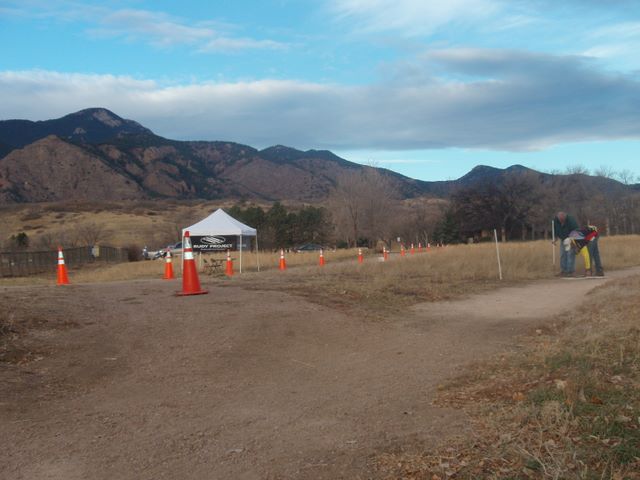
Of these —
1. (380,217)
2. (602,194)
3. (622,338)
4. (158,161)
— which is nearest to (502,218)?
(380,217)

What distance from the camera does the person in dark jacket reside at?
16.4 meters

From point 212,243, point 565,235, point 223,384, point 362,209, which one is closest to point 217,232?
point 212,243

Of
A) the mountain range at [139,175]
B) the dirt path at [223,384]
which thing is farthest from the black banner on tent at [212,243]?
the mountain range at [139,175]

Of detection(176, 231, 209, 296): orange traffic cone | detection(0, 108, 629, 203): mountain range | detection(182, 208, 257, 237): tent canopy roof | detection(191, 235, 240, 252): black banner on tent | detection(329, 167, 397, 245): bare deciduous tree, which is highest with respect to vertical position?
detection(0, 108, 629, 203): mountain range

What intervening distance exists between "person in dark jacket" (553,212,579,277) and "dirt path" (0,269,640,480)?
6519 millimetres

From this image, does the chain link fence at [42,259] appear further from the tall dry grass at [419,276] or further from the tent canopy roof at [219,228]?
the tent canopy roof at [219,228]

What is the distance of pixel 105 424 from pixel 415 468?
7.95 feet

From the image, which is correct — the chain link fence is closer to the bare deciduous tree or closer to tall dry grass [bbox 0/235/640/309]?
tall dry grass [bbox 0/235/640/309]

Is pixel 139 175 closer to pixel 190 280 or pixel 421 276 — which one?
pixel 421 276

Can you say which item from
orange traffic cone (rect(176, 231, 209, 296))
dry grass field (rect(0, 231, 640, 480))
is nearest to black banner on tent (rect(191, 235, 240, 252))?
dry grass field (rect(0, 231, 640, 480))

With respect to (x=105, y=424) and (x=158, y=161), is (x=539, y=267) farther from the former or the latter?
(x=158, y=161)

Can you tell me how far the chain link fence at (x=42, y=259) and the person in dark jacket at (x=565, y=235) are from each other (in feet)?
87.2

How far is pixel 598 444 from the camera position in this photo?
12.3ft

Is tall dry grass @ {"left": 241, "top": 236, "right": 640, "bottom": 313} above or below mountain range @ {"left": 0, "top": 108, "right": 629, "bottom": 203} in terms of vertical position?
below
